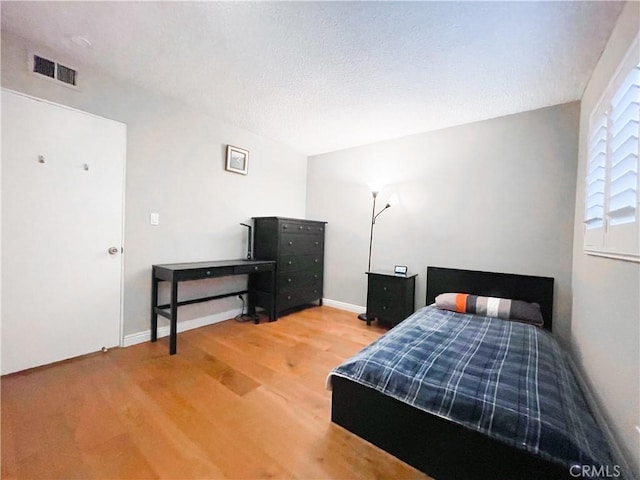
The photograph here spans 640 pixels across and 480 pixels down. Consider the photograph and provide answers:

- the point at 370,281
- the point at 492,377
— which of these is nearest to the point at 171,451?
the point at 492,377

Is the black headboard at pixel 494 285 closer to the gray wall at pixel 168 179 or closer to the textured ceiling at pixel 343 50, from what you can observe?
the textured ceiling at pixel 343 50

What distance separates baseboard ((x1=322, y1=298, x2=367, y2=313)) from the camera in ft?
12.3

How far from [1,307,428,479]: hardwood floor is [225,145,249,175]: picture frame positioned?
6.95 ft

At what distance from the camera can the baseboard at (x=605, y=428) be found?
110 centimetres

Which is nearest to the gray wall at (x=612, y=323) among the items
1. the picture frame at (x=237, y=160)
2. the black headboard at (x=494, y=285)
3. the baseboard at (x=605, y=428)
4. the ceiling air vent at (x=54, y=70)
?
the baseboard at (x=605, y=428)

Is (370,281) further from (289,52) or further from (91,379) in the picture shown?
(91,379)

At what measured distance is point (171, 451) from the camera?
1318mm

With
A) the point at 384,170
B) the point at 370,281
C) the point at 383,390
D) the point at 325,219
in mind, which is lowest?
the point at 383,390

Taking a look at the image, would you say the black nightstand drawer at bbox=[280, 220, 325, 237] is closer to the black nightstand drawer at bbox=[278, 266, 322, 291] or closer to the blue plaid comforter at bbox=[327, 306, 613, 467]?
the black nightstand drawer at bbox=[278, 266, 322, 291]

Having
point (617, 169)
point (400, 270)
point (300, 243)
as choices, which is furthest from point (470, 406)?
point (300, 243)

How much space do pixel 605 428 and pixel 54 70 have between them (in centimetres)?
429

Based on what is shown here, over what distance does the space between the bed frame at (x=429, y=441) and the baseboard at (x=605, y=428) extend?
1.50ft

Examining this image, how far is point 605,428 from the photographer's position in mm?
1324

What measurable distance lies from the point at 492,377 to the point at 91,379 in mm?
2684
